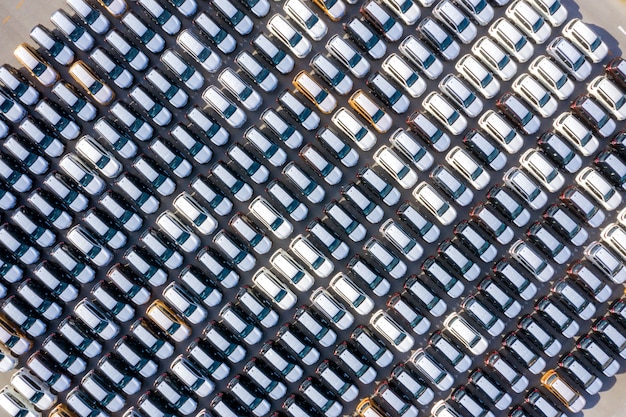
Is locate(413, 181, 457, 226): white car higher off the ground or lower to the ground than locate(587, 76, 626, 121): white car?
lower

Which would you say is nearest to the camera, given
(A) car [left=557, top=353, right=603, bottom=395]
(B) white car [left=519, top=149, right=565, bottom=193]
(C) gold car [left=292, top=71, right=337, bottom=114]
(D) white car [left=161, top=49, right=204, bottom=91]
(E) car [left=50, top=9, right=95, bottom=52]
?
(E) car [left=50, top=9, right=95, bottom=52]

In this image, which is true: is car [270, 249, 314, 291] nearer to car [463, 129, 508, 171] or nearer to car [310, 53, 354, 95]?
car [310, 53, 354, 95]

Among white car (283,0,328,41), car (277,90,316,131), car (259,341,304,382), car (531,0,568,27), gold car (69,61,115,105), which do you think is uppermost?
car (531,0,568,27)

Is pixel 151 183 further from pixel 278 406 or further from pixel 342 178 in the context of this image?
pixel 278 406

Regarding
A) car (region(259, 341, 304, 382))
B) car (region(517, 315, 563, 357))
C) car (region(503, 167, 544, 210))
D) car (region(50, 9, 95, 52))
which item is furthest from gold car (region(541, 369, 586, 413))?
car (region(50, 9, 95, 52))

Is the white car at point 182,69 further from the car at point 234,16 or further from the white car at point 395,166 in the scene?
the white car at point 395,166

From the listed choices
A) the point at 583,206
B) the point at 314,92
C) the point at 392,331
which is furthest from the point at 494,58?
the point at 392,331

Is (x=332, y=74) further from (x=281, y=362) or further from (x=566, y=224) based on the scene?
(x=281, y=362)
